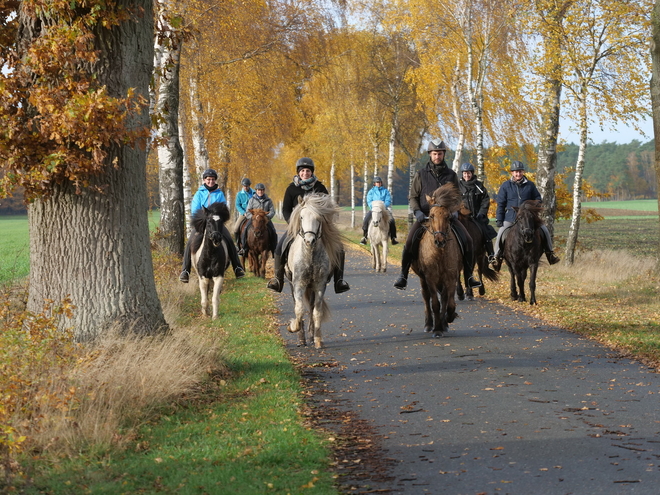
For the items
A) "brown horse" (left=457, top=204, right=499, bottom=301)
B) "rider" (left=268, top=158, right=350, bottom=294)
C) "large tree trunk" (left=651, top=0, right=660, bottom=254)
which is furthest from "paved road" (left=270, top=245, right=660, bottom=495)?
"large tree trunk" (left=651, top=0, right=660, bottom=254)

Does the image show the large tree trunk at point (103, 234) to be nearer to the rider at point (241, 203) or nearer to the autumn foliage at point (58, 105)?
the autumn foliage at point (58, 105)

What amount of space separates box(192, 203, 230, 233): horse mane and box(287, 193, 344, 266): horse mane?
2904mm

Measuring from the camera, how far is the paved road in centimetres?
538

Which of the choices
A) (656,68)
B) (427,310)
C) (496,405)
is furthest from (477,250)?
(496,405)

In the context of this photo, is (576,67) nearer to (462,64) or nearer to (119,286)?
Result: (462,64)

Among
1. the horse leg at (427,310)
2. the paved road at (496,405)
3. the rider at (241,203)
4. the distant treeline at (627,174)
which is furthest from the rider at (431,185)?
the distant treeline at (627,174)

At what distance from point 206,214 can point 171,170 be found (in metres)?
6.05

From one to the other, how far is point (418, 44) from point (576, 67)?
12036 mm

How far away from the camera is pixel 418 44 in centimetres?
3191

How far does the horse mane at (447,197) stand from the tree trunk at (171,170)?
27.1 feet

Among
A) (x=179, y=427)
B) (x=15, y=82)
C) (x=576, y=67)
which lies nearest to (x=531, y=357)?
(x=179, y=427)

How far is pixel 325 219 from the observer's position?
1050 cm

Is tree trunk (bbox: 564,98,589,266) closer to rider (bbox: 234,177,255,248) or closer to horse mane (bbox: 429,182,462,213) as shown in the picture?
rider (bbox: 234,177,255,248)

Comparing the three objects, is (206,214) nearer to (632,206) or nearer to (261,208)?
(261,208)
